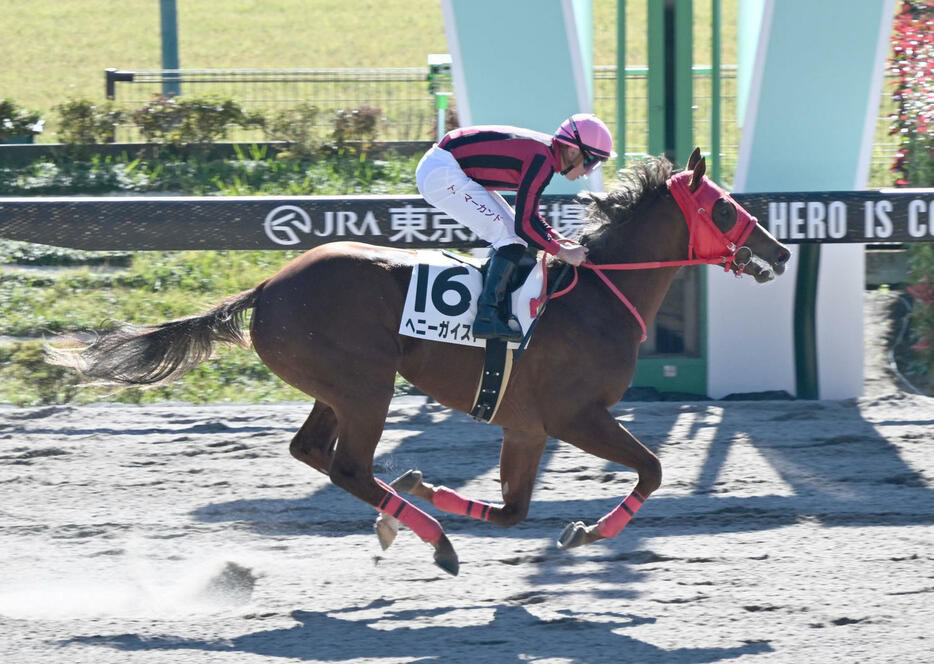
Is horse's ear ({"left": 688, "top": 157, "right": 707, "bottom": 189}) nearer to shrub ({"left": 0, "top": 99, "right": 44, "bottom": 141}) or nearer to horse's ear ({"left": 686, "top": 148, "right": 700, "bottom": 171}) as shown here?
horse's ear ({"left": 686, "top": 148, "right": 700, "bottom": 171})

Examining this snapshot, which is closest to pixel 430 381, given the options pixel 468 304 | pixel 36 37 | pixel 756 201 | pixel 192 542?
pixel 468 304

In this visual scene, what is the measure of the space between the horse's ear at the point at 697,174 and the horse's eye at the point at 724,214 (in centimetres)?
11

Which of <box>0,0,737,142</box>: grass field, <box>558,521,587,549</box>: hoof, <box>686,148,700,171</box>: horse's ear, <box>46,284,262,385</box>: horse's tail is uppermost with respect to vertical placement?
<box>0,0,737,142</box>: grass field

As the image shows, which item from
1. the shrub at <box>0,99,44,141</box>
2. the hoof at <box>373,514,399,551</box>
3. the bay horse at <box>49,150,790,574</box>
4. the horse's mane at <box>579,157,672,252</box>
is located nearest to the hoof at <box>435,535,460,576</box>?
the bay horse at <box>49,150,790,574</box>

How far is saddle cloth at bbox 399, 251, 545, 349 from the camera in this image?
15.8ft

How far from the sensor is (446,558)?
4688mm

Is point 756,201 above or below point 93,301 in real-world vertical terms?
above

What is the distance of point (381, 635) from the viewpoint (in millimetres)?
4227

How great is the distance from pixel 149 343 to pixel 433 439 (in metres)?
2.20

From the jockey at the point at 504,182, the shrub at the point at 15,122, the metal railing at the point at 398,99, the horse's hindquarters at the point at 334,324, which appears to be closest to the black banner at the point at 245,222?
the jockey at the point at 504,182

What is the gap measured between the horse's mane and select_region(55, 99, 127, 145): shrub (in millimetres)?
8168

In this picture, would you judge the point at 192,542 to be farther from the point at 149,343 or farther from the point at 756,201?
the point at 756,201

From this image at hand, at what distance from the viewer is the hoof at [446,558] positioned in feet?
15.4

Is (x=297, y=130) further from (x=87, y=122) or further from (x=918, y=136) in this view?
(x=918, y=136)
